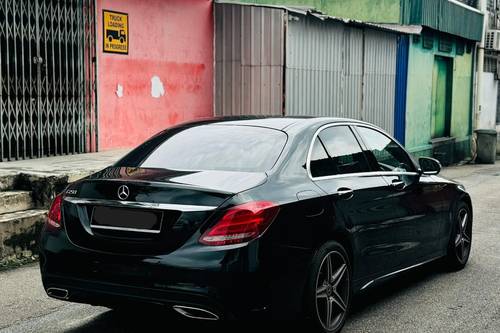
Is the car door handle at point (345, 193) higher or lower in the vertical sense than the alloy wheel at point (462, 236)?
higher

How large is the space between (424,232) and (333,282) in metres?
1.69

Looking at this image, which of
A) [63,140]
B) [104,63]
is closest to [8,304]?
[63,140]

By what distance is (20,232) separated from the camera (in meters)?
7.42

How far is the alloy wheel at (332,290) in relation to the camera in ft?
15.8

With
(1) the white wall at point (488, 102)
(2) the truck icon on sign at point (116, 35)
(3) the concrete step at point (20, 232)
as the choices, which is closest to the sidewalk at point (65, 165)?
(3) the concrete step at point (20, 232)

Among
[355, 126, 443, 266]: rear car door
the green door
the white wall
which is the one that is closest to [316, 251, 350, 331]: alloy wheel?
[355, 126, 443, 266]: rear car door

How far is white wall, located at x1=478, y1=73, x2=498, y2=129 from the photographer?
24842 mm

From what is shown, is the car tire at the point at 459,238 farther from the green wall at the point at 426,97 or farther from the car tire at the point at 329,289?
the green wall at the point at 426,97

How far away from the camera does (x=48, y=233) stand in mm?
4754

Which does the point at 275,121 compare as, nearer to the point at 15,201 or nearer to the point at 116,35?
the point at 15,201

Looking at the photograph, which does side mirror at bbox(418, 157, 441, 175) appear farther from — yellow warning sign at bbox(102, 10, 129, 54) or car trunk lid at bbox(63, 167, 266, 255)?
yellow warning sign at bbox(102, 10, 129, 54)

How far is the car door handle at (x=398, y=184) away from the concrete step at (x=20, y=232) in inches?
147

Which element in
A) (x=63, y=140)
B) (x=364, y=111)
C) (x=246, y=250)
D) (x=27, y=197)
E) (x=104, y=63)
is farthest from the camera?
(x=364, y=111)

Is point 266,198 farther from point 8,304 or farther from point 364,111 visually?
point 364,111
